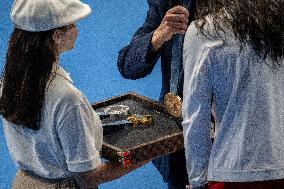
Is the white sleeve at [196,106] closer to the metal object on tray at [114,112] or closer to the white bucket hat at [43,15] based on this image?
the white bucket hat at [43,15]

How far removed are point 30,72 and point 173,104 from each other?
600 mm

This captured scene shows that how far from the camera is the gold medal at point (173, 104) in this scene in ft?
6.28

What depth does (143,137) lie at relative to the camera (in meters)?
1.80

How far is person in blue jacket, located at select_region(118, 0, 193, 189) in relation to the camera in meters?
1.97

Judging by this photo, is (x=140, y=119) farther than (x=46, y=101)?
Yes

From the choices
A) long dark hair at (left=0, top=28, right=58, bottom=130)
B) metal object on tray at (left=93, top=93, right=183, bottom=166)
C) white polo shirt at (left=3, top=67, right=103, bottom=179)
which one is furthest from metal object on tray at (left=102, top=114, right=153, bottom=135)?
long dark hair at (left=0, top=28, right=58, bottom=130)

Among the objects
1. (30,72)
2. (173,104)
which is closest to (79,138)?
(30,72)

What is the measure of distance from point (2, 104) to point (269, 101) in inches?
32.6

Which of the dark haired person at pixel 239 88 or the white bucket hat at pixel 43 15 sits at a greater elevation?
the white bucket hat at pixel 43 15

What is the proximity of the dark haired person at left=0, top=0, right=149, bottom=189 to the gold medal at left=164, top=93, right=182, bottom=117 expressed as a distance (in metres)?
A: 0.39

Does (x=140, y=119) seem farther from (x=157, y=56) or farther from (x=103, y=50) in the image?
(x=103, y=50)

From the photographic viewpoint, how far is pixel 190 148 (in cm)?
150

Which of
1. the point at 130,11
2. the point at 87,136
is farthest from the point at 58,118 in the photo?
the point at 130,11

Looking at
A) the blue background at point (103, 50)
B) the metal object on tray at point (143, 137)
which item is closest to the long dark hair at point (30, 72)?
the metal object on tray at point (143, 137)
